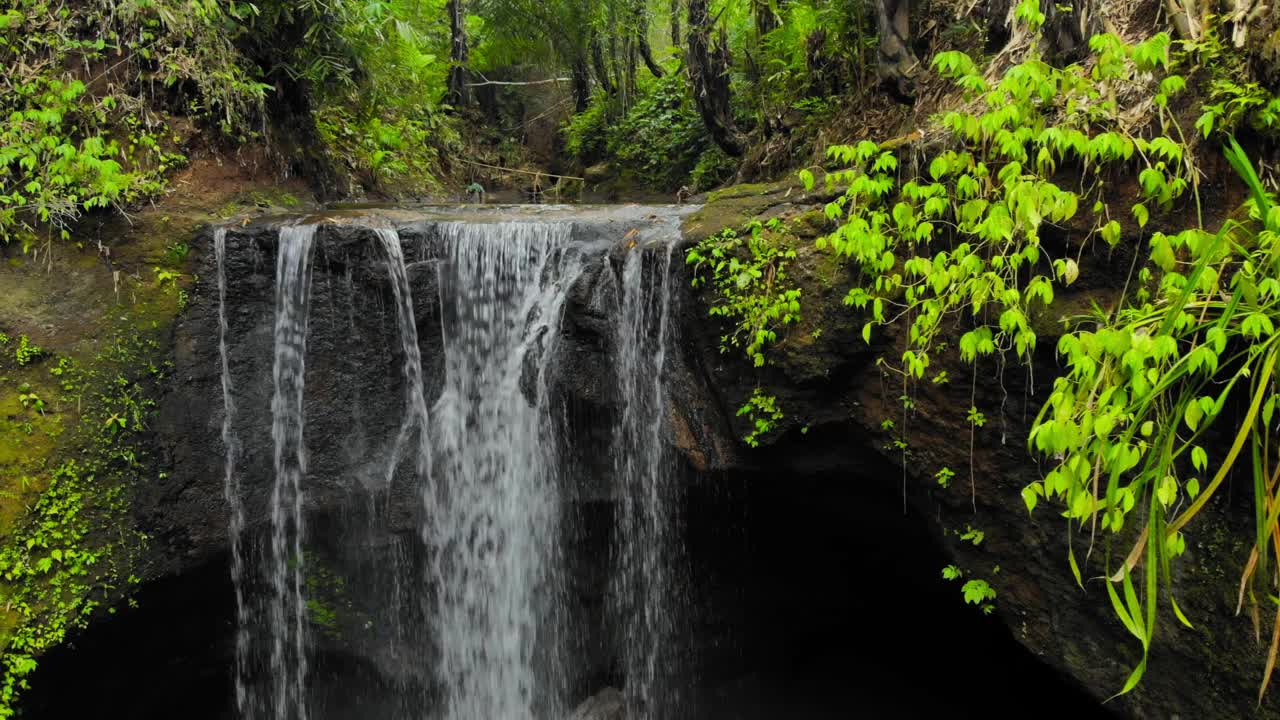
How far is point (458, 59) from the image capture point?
13273 mm

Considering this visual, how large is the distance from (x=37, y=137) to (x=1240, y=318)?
7.33m

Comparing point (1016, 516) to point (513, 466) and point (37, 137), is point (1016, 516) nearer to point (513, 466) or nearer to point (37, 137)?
point (513, 466)

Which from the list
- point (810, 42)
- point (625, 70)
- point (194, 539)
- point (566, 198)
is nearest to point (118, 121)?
point (194, 539)

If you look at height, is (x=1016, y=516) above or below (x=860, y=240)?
below

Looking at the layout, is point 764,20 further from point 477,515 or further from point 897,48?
point 477,515

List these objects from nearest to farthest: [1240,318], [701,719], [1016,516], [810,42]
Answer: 1. [1240,318]
2. [1016,516]
3. [701,719]
4. [810,42]

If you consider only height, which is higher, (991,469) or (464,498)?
(991,469)

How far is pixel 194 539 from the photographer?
512 centimetres

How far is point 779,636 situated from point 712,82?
6631 mm

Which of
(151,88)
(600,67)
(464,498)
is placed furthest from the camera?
(600,67)

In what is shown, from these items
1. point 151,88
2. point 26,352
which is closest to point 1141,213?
point 26,352

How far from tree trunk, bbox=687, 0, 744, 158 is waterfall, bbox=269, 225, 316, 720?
547cm

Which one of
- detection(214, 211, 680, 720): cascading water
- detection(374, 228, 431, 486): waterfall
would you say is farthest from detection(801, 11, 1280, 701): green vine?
detection(374, 228, 431, 486): waterfall

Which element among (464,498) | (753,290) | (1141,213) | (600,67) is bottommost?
(464,498)
